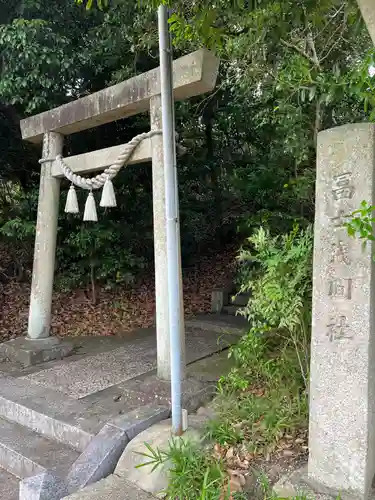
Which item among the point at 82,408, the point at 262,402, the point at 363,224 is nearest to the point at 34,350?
the point at 82,408

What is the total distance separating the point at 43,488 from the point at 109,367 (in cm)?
218

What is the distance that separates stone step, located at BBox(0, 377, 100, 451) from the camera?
131 inches

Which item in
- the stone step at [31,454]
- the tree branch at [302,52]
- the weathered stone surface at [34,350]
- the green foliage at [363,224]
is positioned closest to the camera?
the green foliage at [363,224]

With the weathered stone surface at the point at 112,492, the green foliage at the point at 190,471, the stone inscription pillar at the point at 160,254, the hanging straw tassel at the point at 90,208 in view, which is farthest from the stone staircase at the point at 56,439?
the hanging straw tassel at the point at 90,208

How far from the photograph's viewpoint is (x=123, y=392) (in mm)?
3908

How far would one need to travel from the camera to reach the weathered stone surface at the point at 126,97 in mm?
3600

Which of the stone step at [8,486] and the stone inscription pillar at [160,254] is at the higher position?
the stone inscription pillar at [160,254]

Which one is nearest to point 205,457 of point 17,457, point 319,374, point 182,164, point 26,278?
point 319,374

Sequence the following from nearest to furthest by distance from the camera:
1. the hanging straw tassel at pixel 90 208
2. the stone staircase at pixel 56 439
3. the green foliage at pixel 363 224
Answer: the green foliage at pixel 363 224, the stone staircase at pixel 56 439, the hanging straw tassel at pixel 90 208

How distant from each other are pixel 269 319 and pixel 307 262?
19.6 inches

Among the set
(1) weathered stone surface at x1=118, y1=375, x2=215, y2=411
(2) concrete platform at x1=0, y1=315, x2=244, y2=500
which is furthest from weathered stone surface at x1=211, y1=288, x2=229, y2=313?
(1) weathered stone surface at x1=118, y1=375, x2=215, y2=411

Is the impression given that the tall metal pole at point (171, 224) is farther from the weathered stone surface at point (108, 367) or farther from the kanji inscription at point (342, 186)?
the weathered stone surface at point (108, 367)

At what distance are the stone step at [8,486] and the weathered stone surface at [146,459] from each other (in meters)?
0.88

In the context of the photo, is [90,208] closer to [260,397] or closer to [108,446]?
[108,446]
